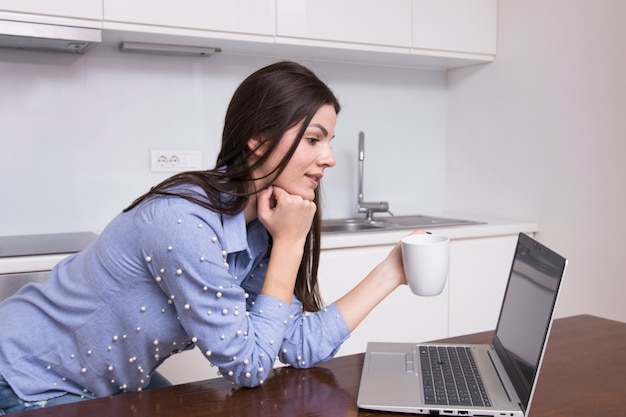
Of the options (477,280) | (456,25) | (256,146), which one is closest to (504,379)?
(256,146)

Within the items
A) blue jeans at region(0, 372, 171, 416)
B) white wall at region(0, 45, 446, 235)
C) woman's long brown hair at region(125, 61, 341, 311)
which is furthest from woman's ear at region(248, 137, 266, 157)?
white wall at region(0, 45, 446, 235)

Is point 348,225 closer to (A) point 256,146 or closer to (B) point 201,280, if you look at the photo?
(A) point 256,146

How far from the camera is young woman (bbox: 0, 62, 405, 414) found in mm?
994

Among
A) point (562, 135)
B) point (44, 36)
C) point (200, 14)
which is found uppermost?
point (200, 14)

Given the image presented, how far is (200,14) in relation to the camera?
6.97ft

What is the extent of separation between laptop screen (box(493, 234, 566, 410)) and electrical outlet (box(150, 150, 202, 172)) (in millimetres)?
1628

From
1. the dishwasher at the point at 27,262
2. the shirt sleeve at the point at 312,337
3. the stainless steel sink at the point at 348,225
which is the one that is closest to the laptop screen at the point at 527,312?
the shirt sleeve at the point at 312,337

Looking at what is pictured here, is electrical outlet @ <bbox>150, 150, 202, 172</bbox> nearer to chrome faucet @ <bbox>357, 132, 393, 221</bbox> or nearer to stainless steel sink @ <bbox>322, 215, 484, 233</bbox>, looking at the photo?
stainless steel sink @ <bbox>322, 215, 484, 233</bbox>

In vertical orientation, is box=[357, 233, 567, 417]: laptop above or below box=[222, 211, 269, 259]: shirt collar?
below

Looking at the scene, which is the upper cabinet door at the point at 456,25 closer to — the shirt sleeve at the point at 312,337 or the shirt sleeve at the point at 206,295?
the shirt sleeve at the point at 312,337

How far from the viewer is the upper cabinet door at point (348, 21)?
2.28 m

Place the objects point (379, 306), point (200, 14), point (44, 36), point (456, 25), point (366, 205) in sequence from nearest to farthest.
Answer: point (44, 36) < point (200, 14) < point (379, 306) < point (456, 25) < point (366, 205)

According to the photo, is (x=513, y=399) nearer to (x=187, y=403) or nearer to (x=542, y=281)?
(x=542, y=281)

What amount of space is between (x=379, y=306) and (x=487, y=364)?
127 cm
